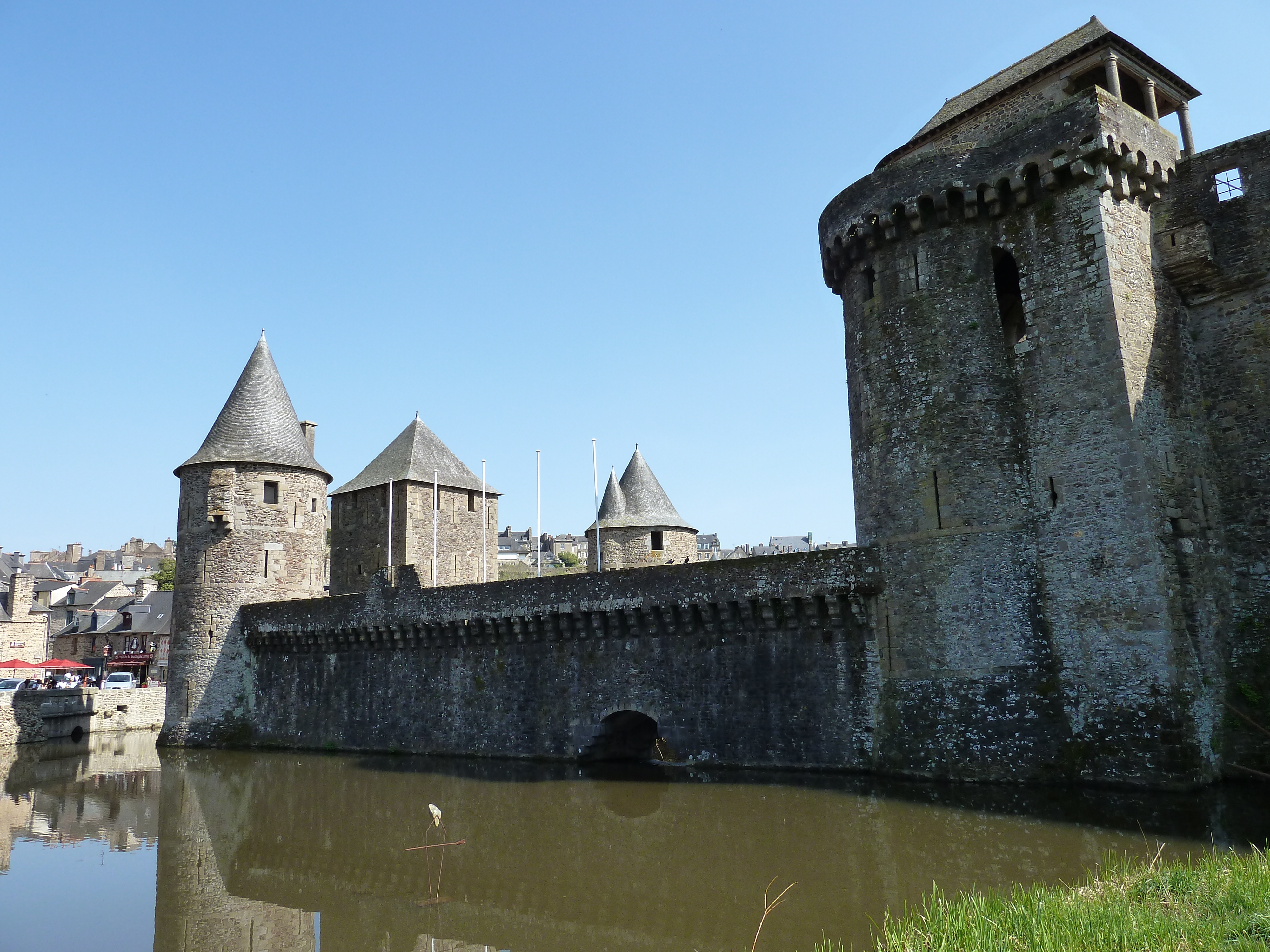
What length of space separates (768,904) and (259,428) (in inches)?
842

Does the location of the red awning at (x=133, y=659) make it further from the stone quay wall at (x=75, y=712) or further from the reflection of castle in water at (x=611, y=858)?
the reflection of castle in water at (x=611, y=858)

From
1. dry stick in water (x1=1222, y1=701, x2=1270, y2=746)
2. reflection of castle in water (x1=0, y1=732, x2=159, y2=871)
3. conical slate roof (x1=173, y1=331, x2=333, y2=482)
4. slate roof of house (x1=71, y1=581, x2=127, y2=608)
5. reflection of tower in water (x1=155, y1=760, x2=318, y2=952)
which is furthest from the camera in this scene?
slate roof of house (x1=71, y1=581, x2=127, y2=608)

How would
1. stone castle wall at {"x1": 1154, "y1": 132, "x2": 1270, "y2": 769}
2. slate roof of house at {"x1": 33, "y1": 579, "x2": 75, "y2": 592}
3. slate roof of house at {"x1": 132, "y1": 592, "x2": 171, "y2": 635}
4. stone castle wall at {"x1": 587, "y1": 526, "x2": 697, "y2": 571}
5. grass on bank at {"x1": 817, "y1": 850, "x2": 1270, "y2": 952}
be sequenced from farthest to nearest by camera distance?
slate roof of house at {"x1": 33, "y1": 579, "x2": 75, "y2": 592} < slate roof of house at {"x1": 132, "y1": 592, "x2": 171, "y2": 635} < stone castle wall at {"x1": 587, "y1": 526, "x2": 697, "y2": 571} < stone castle wall at {"x1": 1154, "y1": 132, "x2": 1270, "y2": 769} < grass on bank at {"x1": 817, "y1": 850, "x2": 1270, "y2": 952}

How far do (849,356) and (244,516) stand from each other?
17.1m

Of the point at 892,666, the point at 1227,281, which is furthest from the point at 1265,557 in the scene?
the point at 892,666

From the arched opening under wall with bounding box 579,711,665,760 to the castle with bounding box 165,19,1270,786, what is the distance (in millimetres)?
196

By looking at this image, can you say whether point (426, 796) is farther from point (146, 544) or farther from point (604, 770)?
point (146, 544)

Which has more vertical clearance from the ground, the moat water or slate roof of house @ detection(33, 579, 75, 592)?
slate roof of house @ detection(33, 579, 75, 592)

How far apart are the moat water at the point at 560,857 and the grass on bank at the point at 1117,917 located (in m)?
0.93

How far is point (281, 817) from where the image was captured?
45.5 ft

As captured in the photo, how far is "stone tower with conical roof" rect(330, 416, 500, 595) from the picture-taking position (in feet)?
91.0

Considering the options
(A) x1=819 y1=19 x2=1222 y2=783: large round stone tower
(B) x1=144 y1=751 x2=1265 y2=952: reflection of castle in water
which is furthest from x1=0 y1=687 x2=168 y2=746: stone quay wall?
(A) x1=819 y1=19 x2=1222 y2=783: large round stone tower

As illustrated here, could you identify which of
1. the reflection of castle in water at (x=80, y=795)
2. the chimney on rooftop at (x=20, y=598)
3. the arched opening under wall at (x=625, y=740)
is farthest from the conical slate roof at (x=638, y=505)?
the chimney on rooftop at (x=20, y=598)

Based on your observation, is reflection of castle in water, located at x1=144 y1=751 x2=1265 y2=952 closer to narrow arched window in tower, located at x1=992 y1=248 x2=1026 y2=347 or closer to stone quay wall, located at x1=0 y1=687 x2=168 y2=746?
narrow arched window in tower, located at x1=992 y1=248 x2=1026 y2=347
